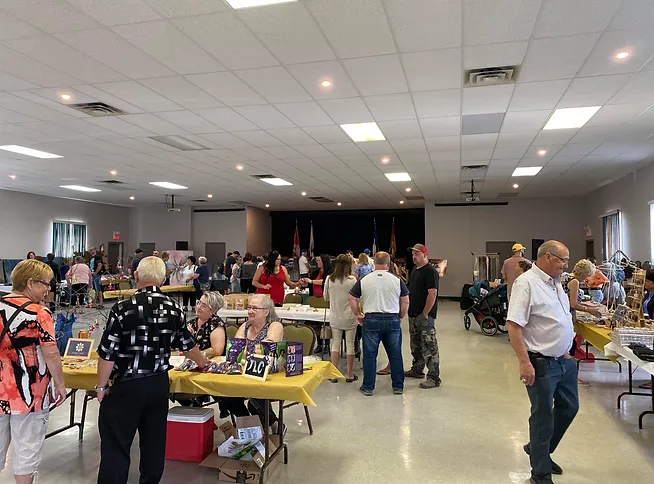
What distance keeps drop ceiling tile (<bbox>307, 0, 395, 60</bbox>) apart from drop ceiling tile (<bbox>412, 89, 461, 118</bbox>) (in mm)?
1249

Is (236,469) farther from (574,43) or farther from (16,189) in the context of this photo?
(16,189)

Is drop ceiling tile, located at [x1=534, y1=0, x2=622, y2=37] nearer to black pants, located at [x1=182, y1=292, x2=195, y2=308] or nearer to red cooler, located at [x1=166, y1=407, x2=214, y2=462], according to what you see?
red cooler, located at [x1=166, y1=407, x2=214, y2=462]

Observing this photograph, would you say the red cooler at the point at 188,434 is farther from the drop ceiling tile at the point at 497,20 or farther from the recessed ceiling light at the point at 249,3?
the drop ceiling tile at the point at 497,20

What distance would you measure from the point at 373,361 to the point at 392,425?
92cm

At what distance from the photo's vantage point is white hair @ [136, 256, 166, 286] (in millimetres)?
2568

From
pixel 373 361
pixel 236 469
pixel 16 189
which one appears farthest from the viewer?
pixel 16 189

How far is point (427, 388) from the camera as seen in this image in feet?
16.9

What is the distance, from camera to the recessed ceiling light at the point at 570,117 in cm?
554

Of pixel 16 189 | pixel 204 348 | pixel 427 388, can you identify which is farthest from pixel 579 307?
pixel 16 189

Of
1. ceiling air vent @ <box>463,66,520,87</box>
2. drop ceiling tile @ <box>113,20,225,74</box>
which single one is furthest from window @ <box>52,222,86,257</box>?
ceiling air vent @ <box>463,66,520,87</box>

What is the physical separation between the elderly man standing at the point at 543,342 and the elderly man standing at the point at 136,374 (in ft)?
6.78

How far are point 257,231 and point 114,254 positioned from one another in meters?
5.48

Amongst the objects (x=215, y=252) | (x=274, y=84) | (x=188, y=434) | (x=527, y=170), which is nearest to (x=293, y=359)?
(x=188, y=434)

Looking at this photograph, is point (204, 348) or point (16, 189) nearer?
point (204, 348)
